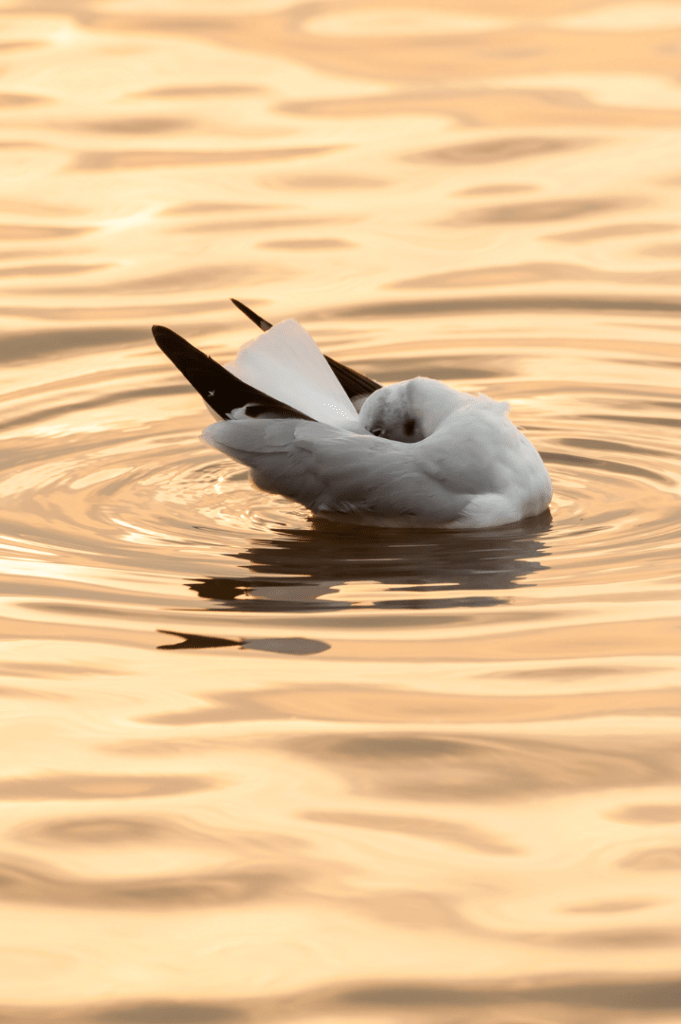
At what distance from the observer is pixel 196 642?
5.37 metres

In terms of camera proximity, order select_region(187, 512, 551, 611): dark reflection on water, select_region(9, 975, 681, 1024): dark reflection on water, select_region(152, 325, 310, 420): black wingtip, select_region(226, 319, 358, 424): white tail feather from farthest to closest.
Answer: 1. select_region(226, 319, 358, 424): white tail feather
2. select_region(152, 325, 310, 420): black wingtip
3. select_region(187, 512, 551, 611): dark reflection on water
4. select_region(9, 975, 681, 1024): dark reflection on water

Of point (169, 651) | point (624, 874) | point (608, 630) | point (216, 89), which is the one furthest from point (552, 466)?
point (216, 89)

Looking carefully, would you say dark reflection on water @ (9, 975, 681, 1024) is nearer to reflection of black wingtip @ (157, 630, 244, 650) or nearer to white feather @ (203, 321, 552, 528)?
reflection of black wingtip @ (157, 630, 244, 650)

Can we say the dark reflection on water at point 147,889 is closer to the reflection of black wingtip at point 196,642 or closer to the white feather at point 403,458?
the reflection of black wingtip at point 196,642

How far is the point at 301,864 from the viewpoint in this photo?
401 cm

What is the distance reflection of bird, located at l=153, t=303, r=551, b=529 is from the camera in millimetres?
6383

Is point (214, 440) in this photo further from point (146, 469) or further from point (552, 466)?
point (552, 466)

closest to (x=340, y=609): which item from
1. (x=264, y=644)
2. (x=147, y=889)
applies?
(x=264, y=644)

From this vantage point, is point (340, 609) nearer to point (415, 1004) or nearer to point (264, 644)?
point (264, 644)

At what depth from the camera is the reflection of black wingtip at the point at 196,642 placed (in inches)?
210

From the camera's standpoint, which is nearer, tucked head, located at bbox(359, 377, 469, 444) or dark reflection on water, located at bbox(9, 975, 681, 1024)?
dark reflection on water, located at bbox(9, 975, 681, 1024)

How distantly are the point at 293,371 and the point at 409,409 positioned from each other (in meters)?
0.53

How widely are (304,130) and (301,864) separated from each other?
9322 mm

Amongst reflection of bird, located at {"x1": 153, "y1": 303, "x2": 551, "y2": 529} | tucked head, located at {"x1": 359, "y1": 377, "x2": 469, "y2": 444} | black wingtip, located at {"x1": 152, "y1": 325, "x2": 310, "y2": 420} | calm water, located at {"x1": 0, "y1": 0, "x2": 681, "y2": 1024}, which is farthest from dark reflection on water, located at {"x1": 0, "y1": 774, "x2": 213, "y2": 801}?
tucked head, located at {"x1": 359, "y1": 377, "x2": 469, "y2": 444}
